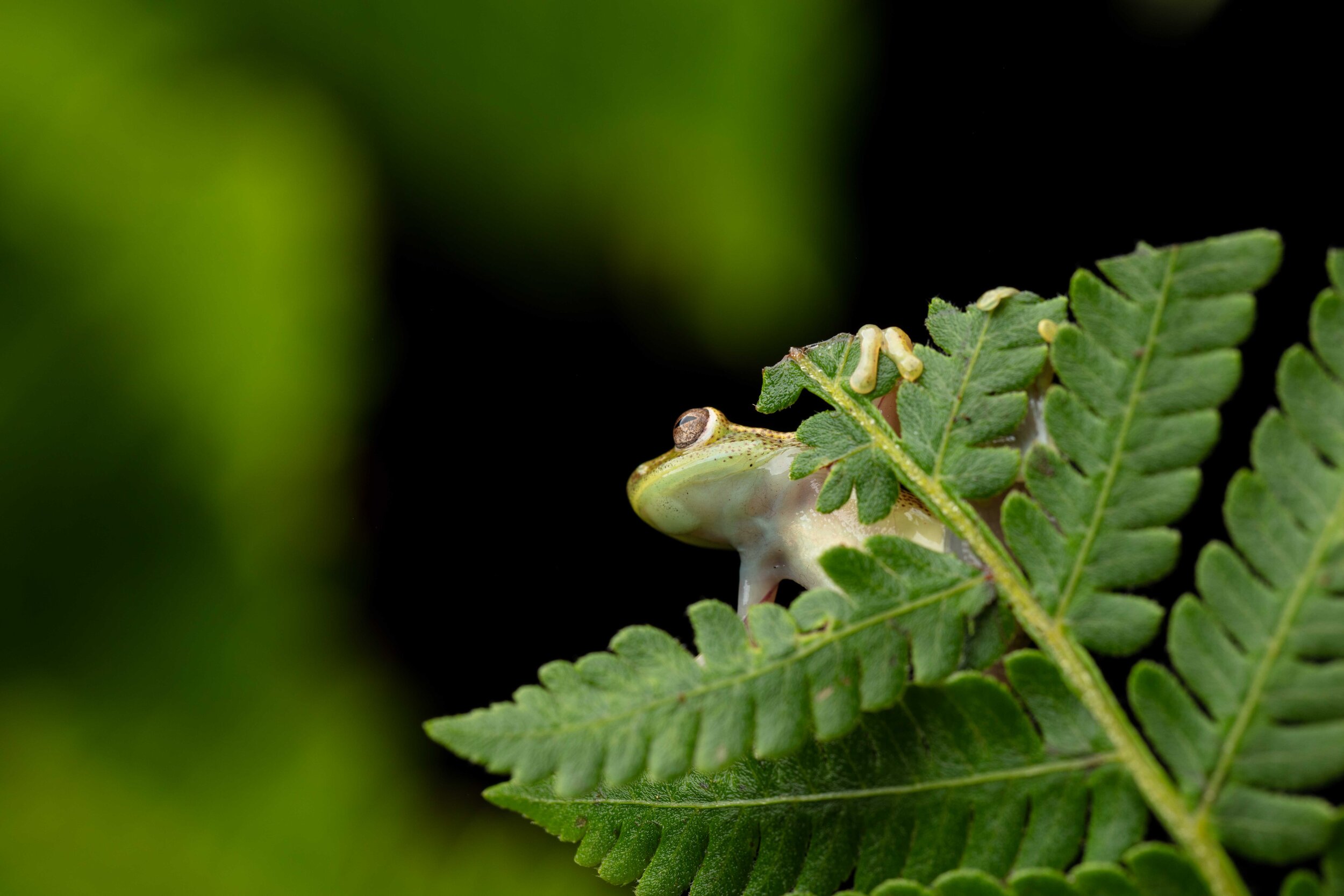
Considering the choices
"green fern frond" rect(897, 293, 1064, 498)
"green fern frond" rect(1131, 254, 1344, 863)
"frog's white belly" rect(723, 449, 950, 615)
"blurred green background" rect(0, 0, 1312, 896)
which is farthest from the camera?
"blurred green background" rect(0, 0, 1312, 896)

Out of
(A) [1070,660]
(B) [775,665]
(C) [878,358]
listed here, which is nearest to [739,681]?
(B) [775,665]

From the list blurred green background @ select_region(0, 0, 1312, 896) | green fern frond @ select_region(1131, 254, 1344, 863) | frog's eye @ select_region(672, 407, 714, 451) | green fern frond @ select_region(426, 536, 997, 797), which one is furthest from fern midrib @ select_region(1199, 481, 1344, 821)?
blurred green background @ select_region(0, 0, 1312, 896)

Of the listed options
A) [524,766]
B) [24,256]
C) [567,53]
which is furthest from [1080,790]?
[24,256]

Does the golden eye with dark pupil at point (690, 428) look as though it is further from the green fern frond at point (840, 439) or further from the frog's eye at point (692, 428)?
the green fern frond at point (840, 439)

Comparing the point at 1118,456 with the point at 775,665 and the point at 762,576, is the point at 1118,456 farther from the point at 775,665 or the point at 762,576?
the point at 762,576

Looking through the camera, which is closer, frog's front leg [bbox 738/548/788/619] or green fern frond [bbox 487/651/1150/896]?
green fern frond [bbox 487/651/1150/896]

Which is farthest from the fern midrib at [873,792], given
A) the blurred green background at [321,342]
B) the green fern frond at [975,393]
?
the blurred green background at [321,342]

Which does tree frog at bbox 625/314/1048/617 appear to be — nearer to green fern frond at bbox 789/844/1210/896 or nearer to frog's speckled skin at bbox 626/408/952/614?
frog's speckled skin at bbox 626/408/952/614
